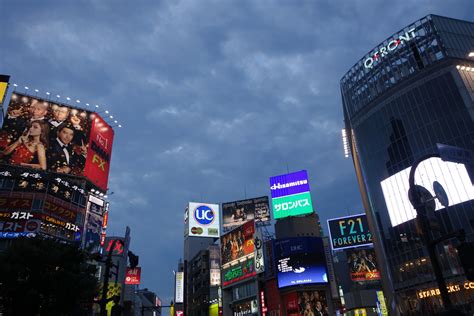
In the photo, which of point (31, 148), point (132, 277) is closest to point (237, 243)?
point (132, 277)

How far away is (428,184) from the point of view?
52344 millimetres

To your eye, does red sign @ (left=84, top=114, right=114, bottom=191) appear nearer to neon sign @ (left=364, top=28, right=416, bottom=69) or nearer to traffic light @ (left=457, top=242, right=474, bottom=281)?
neon sign @ (left=364, top=28, right=416, bottom=69)

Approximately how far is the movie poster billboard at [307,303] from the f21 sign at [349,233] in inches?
546

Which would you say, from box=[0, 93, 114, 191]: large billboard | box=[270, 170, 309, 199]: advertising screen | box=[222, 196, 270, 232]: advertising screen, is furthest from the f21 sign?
box=[0, 93, 114, 191]: large billboard

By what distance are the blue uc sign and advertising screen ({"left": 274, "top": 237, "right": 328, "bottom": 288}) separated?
20.3 metres

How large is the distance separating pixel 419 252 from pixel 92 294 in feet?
154

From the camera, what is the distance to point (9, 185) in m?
48.0

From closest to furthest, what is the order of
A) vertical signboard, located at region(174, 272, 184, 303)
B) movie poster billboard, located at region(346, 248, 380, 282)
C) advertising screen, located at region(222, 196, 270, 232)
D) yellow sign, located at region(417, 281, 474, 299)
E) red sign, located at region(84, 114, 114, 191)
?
yellow sign, located at region(417, 281, 474, 299) < red sign, located at region(84, 114, 114, 191) < movie poster billboard, located at region(346, 248, 380, 282) < advertising screen, located at region(222, 196, 270, 232) < vertical signboard, located at region(174, 272, 184, 303)

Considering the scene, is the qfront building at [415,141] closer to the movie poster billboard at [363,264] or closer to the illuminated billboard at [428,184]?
the illuminated billboard at [428,184]

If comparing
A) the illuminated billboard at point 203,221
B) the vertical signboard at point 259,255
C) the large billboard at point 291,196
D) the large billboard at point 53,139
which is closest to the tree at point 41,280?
the large billboard at point 53,139

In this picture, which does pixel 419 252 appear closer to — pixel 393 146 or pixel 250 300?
pixel 393 146

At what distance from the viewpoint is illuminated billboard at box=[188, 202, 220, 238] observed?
7238 centimetres

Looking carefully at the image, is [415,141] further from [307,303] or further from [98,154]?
[98,154]

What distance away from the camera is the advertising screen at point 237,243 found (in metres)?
59.2
